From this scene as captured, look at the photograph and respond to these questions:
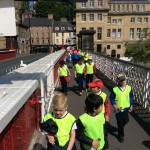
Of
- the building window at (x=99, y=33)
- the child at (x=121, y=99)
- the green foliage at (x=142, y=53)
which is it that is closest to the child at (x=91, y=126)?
the child at (x=121, y=99)

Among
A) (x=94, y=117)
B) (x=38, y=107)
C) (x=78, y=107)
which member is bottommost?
(x=78, y=107)

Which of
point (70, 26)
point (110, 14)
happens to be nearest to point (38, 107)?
point (110, 14)

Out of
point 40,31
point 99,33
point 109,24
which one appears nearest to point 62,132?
point 99,33

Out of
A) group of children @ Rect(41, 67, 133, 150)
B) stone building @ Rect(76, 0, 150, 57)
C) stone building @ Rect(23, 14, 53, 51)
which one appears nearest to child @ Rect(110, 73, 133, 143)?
group of children @ Rect(41, 67, 133, 150)

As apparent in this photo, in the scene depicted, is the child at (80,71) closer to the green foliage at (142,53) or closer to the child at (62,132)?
the child at (62,132)

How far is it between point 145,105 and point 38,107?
138 inches

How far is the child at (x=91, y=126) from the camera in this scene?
10.4ft

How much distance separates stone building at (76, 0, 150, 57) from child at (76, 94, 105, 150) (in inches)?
2710

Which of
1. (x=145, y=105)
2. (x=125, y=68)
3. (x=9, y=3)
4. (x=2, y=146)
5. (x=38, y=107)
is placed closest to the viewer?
(x=2, y=146)

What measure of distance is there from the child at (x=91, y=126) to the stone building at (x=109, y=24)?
68.8 m

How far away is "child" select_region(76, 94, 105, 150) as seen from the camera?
3168 millimetres

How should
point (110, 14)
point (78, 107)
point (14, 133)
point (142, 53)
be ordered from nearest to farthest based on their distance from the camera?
point (14, 133) < point (78, 107) < point (142, 53) < point (110, 14)

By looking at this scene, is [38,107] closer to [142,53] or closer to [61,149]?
[61,149]

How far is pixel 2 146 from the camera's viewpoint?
264cm
